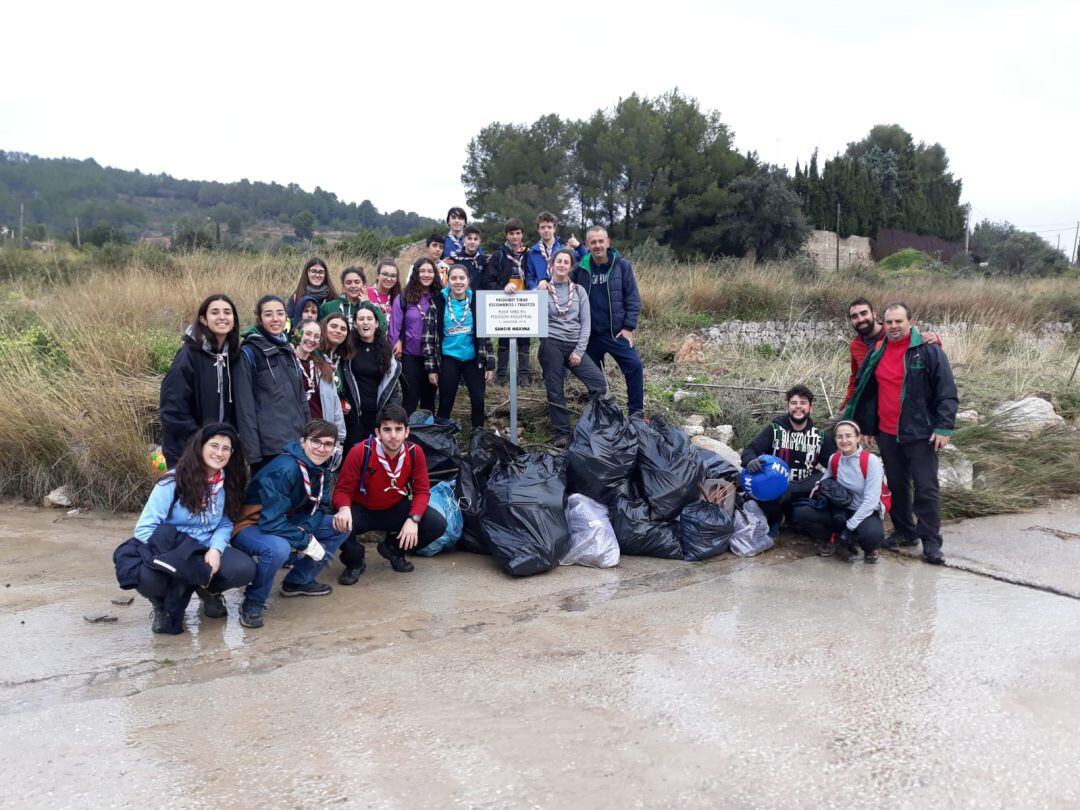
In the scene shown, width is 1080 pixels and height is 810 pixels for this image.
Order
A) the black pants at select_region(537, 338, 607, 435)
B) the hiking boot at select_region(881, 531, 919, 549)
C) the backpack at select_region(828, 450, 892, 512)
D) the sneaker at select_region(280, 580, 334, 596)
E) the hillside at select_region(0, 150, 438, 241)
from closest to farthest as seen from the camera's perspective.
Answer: the sneaker at select_region(280, 580, 334, 596) → the backpack at select_region(828, 450, 892, 512) → the hiking boot at select_region(881, 531, 919, 549) → the black pants at select_region(537, 338, 607, 435) → the hillside at select_region(0, 150, 438, 241)

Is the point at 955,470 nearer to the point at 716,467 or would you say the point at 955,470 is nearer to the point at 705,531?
the point at 716,467

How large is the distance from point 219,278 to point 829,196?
28.3 m

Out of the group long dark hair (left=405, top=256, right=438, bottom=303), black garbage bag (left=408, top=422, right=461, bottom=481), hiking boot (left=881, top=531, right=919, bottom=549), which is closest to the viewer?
hiking boot (left=881, top=531, right=919, bottom=549)

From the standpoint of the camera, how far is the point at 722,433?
21.1ft

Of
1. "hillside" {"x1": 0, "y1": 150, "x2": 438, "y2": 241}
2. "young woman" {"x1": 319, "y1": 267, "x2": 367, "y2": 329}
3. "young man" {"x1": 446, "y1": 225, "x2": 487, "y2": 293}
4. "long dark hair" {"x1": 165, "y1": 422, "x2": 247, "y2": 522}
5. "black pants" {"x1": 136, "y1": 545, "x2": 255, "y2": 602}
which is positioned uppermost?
"hillside" {"x1": 0, "y1": 150, "x2": 438, "y2": 241}

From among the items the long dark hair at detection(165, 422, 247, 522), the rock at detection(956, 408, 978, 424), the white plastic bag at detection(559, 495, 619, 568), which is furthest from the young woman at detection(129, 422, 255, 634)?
the rock at detection(956, 408, 978, 424)

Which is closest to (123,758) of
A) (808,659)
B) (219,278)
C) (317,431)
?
(317,431)

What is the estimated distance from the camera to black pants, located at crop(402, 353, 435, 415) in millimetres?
5754

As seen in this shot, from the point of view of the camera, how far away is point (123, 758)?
268 centimetres

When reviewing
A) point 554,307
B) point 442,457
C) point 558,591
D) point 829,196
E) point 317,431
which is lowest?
point 558,591

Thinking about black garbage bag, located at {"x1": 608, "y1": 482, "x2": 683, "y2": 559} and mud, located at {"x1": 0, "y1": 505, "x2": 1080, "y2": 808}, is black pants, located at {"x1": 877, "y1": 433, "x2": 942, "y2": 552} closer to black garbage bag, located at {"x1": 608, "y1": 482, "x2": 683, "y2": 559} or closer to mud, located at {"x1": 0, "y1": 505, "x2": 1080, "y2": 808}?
mud, located at {"x1": 0, "y1": 505, "x2": 1080, "y2": 808}

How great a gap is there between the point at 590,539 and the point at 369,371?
174 centimetres

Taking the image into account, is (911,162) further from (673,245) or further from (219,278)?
(219,278)

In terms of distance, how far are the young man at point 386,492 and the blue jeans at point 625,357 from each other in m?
2.17
